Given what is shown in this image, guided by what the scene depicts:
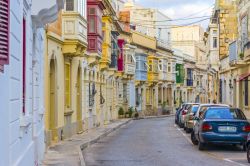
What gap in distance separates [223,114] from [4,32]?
14381 millimetres

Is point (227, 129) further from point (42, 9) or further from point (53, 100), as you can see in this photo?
point (42, 9)

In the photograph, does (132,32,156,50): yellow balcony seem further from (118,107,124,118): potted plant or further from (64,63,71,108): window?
(64,63,71,108): window

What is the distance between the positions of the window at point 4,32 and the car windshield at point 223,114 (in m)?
13.8

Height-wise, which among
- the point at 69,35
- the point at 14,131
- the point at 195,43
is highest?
the point at 195,43

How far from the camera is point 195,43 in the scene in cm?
10131

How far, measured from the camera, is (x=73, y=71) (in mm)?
25797

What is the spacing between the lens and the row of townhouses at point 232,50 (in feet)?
110

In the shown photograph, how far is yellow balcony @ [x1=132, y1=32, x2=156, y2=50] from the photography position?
60.0m

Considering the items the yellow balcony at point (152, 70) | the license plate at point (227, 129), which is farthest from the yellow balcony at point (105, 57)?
the yellow balcony at point (152, 70)

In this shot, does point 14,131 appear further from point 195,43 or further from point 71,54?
point 195,43

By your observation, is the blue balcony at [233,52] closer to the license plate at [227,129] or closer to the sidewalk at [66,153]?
the sidewalk at [66,153]

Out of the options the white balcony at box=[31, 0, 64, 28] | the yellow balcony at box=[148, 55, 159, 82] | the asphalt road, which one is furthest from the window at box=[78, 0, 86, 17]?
the yellow balcony at box=[148, 55, 159, 82]

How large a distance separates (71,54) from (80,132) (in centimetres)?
539

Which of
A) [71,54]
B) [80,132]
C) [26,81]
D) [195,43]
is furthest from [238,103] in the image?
[195,43]
